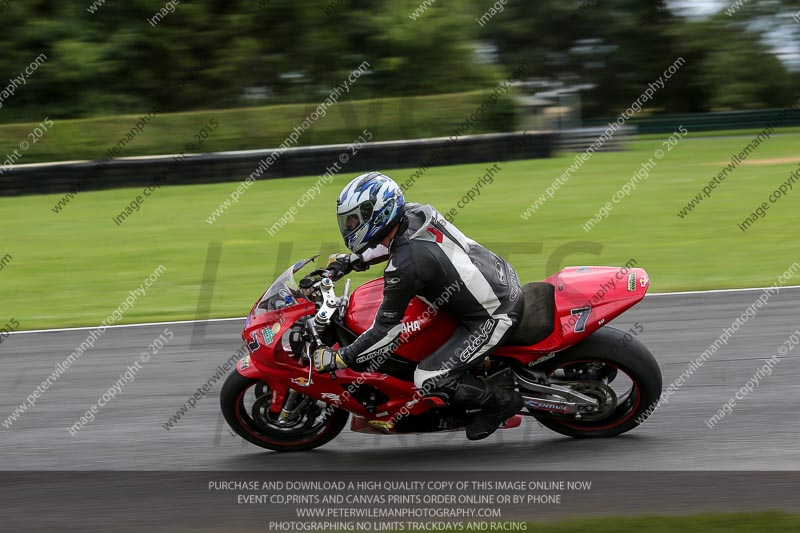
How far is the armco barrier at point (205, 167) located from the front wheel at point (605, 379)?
15.1 meters

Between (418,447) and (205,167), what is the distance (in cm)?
1530

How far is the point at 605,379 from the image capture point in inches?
243

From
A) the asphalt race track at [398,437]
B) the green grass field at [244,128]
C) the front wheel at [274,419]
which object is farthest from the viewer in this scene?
the green grass field at [244,128]

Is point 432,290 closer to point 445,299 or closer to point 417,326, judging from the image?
point 445,299

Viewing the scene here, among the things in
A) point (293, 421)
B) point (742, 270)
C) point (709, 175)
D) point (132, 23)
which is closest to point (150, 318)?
point (293, 421)

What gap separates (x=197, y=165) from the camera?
20.8 m

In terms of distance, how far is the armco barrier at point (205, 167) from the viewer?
66.4 ft

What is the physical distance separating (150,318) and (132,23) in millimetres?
21957

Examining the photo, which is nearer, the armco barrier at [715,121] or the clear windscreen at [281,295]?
the clear windscreen at [281,295]

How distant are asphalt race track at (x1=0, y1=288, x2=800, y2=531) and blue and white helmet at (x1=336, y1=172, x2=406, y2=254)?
4.69ft

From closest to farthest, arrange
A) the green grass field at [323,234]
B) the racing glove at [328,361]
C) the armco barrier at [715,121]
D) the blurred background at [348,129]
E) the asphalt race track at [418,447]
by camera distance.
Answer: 1. the asphalt race track at [418,447]
2. the racing glove at [328,361]
3. the green grass field at [323,234]
4. the blurred background at [348,129]
5. the armco barrier at [715,121]

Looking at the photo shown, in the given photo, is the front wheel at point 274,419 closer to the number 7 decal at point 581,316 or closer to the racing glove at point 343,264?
the racing glove at point 343,264

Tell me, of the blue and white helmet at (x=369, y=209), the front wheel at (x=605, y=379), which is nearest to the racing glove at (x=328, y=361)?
the blue and white helmet at (x=369, y=209)

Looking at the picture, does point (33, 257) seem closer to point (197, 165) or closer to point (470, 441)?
point (197, 165)
